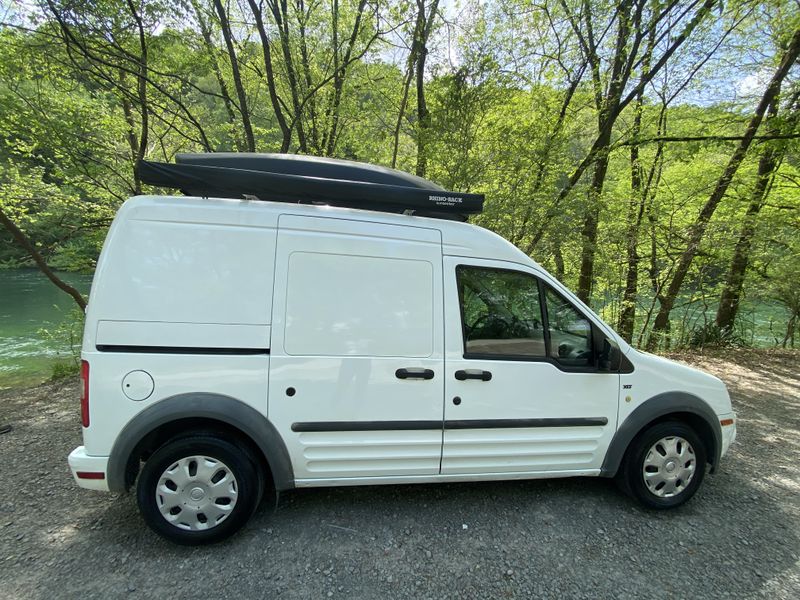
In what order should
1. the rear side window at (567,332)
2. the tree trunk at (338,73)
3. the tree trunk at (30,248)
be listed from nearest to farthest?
the rear side window at (567,332) → the tree trunk at (30,248) → the tree trunk at (338,73)

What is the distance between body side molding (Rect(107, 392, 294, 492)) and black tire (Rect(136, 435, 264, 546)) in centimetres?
14

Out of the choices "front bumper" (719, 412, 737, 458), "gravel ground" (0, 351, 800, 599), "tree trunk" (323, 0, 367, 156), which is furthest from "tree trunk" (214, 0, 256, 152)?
"front bumper" (719, 412, 737, 458)

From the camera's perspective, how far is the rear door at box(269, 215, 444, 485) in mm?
2426

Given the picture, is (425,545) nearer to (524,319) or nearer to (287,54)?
(524,319)

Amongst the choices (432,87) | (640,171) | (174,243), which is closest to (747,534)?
(174,243)

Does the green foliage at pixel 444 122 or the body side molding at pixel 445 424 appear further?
the green foliage at pixel 444 122

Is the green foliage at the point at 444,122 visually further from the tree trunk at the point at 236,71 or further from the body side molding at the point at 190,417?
the body side molding at the point at 190,417

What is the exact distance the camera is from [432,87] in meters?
7.56

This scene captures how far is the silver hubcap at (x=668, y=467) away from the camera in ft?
9.37

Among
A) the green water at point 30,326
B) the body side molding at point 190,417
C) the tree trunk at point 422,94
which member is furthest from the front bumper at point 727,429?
the green water at point 30,326

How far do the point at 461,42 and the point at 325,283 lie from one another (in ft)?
23.3

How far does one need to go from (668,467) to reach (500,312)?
1701 millimetres

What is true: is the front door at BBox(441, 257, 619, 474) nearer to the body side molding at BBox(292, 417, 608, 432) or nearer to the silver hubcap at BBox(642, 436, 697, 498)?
the body side molding at BBox(292, 417, 608, 432)

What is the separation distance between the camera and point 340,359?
2.45 m
